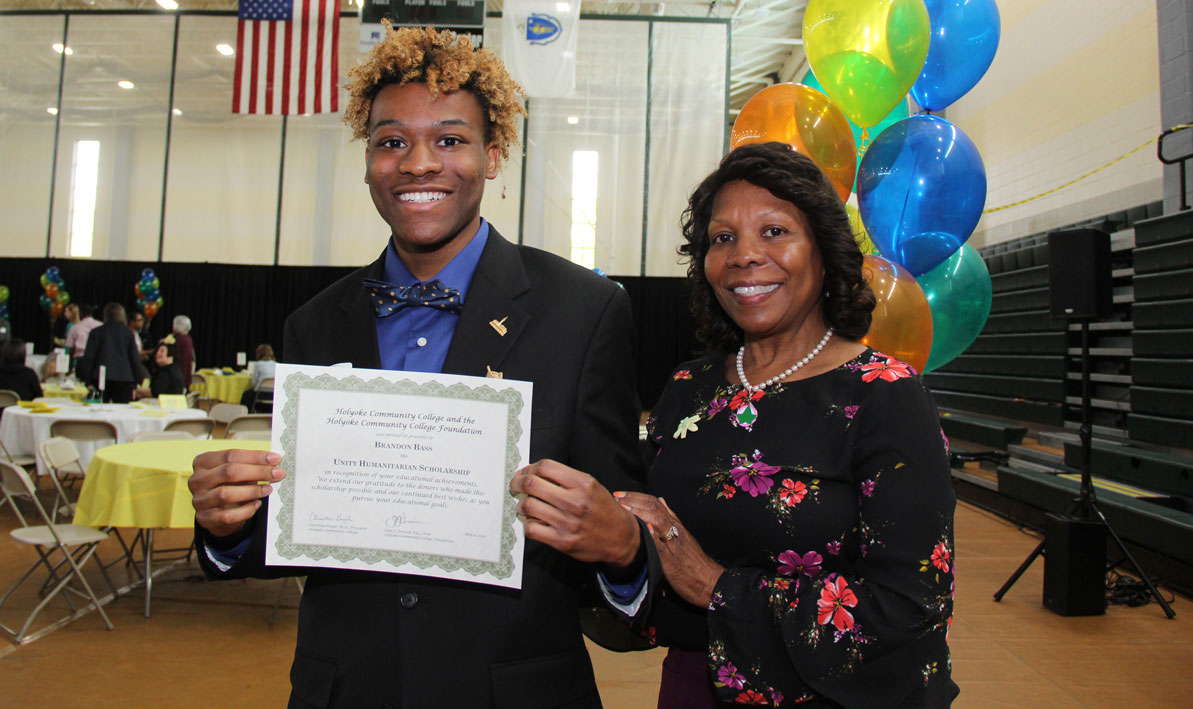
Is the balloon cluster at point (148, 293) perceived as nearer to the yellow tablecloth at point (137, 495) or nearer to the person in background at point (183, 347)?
the person in background at point (183, 347)

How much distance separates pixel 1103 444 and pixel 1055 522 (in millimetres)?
3116

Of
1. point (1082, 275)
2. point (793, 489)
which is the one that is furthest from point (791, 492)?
point (1082, 275)

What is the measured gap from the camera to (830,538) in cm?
129

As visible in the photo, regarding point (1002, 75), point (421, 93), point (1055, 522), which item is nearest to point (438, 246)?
point (421, 93)

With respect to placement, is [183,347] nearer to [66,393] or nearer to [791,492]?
[66,393]

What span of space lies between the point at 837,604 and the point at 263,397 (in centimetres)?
940

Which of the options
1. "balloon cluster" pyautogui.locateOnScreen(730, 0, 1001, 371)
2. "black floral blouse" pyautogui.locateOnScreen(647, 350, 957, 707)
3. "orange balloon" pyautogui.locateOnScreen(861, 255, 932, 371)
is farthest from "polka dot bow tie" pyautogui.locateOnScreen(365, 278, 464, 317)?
"balloon cluster" pyautogui.locateOnScreen(730, 0, 1001, 371)

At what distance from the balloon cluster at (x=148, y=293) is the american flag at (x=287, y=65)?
19.1 ft

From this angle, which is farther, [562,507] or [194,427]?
[194,427]

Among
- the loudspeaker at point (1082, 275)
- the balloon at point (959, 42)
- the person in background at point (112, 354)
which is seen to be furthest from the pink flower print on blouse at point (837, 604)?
the person in background at point (112, 354)

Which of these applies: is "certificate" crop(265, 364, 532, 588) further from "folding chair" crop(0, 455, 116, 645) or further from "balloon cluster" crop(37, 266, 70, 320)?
"balloon cluster" crop(37, 266, 70, 320)

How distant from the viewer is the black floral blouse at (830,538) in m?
1.20

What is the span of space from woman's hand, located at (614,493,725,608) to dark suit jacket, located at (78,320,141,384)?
24.9 ft

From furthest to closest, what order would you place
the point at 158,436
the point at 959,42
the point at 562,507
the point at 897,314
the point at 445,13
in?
the point at 445,13, the point at 158,436, the point at 959,42, the point at 897,314, the point at 562,507
